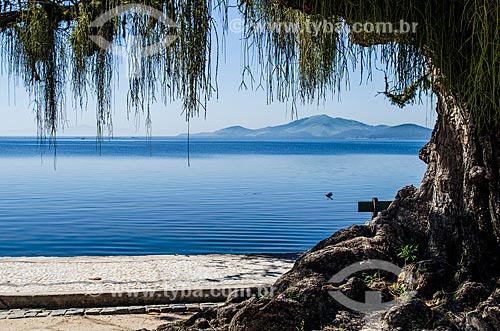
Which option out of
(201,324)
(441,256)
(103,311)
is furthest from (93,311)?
(441,256)

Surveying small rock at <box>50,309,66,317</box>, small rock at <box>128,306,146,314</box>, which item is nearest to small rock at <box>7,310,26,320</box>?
small rock at <box>50,309,66,317</box>

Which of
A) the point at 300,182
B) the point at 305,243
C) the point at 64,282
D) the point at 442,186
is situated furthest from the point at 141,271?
the point at 300,182

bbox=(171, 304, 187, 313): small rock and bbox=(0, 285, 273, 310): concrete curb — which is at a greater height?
bbox=(0, 285, 273, 310): concrete curb

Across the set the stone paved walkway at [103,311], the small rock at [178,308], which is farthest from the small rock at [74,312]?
the small rock at [178,308]

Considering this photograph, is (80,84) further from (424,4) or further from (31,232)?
(31,232)

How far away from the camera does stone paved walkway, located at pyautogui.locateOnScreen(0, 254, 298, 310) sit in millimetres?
5535

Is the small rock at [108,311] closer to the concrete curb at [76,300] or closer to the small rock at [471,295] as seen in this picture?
the concrete curb at [76,300]

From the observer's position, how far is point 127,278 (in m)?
6.30

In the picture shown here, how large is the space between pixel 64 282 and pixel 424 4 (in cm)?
446

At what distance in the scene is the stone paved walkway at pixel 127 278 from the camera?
5535 mm

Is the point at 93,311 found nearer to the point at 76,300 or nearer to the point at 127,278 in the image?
the point at 76,300

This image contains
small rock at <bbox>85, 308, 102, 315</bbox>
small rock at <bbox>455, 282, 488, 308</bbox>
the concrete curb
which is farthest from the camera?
the concrete curb

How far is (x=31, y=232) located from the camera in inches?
551

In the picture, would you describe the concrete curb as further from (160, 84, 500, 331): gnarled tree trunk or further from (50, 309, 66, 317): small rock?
(160, 84, 500, 331): gnarled tree trunk
